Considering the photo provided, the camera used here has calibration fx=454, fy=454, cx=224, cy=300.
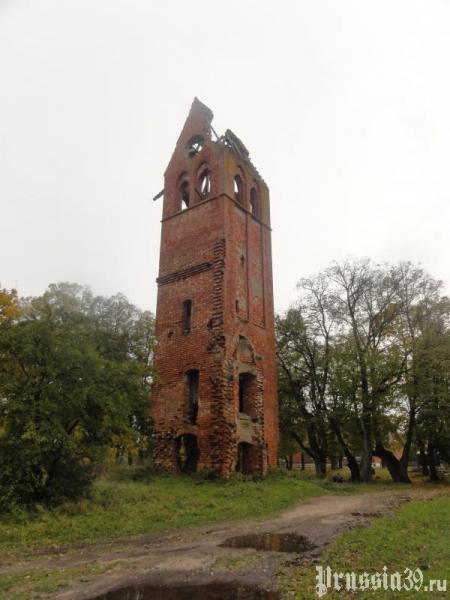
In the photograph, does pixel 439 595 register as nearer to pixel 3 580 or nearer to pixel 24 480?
pixel 3 580

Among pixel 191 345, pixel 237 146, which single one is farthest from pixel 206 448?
pixel 237 146

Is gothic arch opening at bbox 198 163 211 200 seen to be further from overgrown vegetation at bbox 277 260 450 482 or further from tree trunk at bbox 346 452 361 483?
tree trunk at bbox 346 452 361 483

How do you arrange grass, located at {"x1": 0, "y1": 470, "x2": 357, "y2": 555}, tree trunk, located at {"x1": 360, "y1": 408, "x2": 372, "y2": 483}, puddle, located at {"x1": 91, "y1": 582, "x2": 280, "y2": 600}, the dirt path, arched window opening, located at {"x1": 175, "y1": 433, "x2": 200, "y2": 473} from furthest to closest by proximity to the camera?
tree trunk, located at {"x1": 360, "y1": 408, "x2": 372, "y2": 483} < arched window opening, located at {"x1": 175, "y1": 433, "x2": 200, "y2": 473} < grass, located at {"x1": 0, "y1": 470, "x2": 357, "y2": 555} < the dirt path < puddle, located at {"x1": 91, "y1": 582, "x2": 280, "y2": 600}

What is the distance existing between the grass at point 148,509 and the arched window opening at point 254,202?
39.1 ft

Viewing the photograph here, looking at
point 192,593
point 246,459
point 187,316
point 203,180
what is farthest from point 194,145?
point 192,593

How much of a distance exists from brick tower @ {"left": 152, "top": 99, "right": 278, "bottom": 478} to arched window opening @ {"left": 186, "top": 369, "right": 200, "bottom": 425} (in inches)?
1.5

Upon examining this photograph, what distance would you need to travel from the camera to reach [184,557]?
697 cm

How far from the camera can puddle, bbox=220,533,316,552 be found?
755 cm

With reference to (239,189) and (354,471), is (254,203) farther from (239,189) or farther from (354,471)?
(354,471)

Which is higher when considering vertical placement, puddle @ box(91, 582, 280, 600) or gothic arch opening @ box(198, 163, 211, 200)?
gothic arch opening @ box(198, 163, 211, 200)

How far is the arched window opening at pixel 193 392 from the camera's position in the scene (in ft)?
55.7

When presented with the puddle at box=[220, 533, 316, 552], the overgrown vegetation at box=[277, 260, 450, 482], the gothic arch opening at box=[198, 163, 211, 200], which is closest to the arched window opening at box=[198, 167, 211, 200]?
the gothic arch opening at box=[198, 163, 211, 200]

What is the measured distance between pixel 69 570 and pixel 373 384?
60.3 ft

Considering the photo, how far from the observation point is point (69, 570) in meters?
6.34
